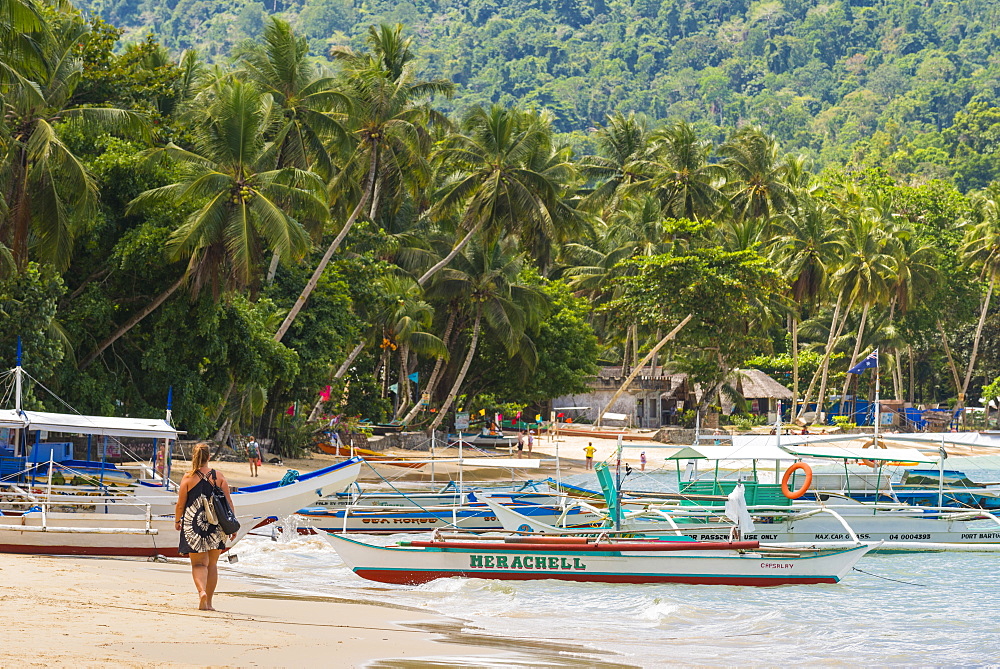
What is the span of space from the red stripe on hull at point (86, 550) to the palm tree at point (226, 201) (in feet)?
39.9

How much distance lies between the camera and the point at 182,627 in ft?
34.0

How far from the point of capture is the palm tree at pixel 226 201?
29000 millimetres

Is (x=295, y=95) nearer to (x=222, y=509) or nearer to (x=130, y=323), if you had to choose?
(x=130, y=323)

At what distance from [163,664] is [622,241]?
55513mm

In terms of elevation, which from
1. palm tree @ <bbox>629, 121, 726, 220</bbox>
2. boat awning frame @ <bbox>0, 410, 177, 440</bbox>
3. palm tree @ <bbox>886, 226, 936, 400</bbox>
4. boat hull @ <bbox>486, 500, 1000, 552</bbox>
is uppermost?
palm tree @ <bbox>629, 121, 726, 220</bbox>

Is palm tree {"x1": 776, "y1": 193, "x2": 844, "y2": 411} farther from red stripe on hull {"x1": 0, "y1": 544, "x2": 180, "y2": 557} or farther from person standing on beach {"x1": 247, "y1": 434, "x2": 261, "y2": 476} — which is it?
red stripe on hull {"x1": 0, "y1": 544, "x2": 180, "y2": 557}

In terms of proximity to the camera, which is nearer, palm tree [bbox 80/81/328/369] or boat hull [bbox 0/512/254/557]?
boat hull [bbox 0/512/254/557]

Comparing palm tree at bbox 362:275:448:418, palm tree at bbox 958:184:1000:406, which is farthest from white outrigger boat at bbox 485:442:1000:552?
palm tree at bbox 958:184:1000:406

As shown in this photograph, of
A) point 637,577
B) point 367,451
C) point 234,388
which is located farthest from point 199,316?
point 637,577

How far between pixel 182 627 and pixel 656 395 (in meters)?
54.4

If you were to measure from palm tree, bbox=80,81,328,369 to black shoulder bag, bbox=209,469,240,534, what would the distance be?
18461 millimetres

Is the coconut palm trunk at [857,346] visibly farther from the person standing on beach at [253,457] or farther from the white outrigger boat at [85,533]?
the white outrigger boat at [85,533]

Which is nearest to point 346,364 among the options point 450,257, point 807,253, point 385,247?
point 385,247

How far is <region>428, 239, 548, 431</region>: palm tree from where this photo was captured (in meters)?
48.2
